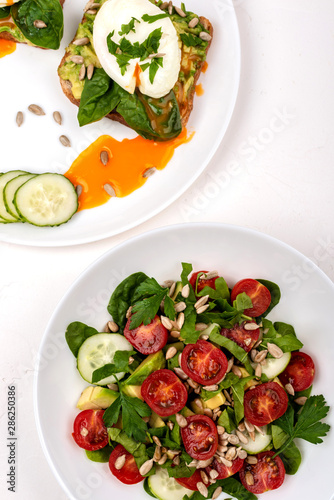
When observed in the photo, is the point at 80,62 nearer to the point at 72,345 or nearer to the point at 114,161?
the point at 114,161

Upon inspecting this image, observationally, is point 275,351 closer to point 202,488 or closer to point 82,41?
point 202,488

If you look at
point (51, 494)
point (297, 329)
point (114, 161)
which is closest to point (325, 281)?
point (297, 329)

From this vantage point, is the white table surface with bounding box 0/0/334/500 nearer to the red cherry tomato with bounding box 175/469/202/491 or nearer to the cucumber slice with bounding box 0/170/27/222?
the cucumber slice with bounding box 0/170/27/222

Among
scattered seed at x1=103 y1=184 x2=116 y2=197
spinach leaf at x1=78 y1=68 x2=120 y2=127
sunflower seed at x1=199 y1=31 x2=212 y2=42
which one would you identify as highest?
sunflower seed at x1=199 y1=31 x2=212 y2=42

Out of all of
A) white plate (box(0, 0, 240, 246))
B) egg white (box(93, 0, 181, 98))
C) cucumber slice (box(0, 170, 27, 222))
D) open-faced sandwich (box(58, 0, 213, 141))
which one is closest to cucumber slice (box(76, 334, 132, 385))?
white plate (box(0, 0, 240, 246))

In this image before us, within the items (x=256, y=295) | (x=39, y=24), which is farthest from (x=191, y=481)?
(x=39, y=24)

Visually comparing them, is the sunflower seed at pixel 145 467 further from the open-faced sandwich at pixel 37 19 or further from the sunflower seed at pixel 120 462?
the open-faced sandwich at pixel 37 19

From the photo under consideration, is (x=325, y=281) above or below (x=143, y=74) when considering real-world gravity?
below
